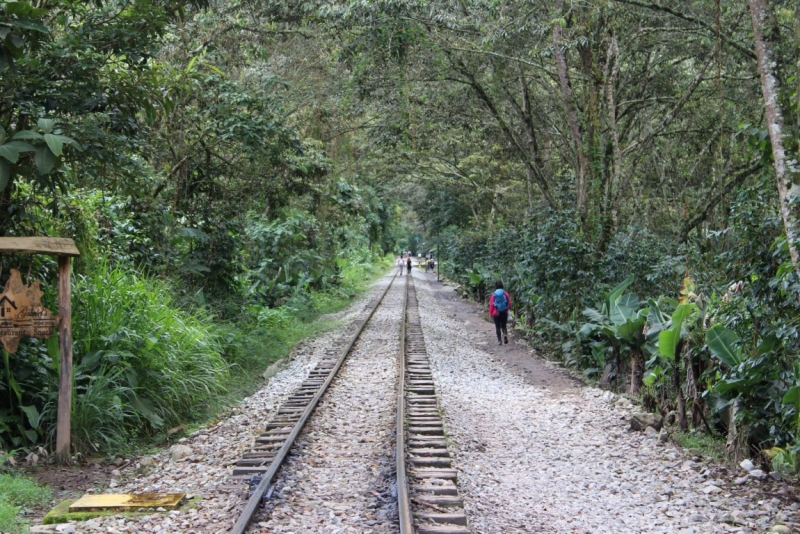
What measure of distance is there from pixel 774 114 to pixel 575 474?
3.90 m

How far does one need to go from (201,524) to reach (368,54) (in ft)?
35.8

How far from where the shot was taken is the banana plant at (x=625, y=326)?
10.1 metres

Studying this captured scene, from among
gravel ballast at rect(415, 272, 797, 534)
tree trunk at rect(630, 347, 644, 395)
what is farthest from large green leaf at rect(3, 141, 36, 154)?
tree trunk at rect(630, 347, 644, 395)

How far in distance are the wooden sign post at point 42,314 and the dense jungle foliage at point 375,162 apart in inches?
19.3

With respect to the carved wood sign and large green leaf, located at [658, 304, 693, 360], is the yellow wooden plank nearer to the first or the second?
the carved wood sign

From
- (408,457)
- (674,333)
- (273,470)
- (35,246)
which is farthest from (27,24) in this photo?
(674,333)

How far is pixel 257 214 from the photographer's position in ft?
65.9

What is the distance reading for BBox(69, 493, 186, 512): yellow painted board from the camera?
5602 millimetres

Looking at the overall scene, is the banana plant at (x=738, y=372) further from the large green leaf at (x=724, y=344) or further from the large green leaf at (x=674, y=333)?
the large green leaf at (x=674, y=333)

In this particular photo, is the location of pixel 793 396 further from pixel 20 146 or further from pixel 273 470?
pixel 20 146

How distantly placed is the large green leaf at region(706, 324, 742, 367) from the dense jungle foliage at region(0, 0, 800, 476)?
37mm

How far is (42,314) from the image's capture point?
6848mm

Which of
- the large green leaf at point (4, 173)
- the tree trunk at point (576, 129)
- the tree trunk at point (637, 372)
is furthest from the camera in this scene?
the tree trunk at point (576, 129)

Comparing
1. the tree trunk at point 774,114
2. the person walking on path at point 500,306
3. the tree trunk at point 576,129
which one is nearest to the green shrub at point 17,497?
the tree trunk at point 774,114
